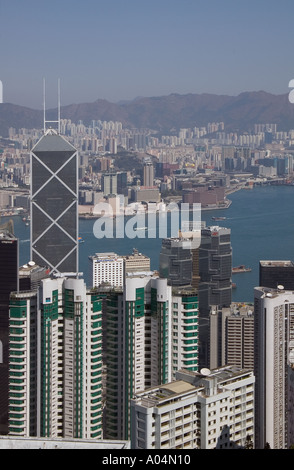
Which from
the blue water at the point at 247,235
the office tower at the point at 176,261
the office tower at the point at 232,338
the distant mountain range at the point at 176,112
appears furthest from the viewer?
the distant mountain range at the point at 176,112

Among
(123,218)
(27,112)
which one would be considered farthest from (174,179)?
(27,112)

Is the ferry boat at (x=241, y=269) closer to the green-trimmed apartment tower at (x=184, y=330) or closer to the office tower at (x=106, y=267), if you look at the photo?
the office tower at (x=106, y=267)

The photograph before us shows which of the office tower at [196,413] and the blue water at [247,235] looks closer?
the office tower at [196,413]

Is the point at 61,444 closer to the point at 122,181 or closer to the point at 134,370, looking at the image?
the point at 134,370

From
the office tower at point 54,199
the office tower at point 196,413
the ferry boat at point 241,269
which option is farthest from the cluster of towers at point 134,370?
the office tower at point 54,199

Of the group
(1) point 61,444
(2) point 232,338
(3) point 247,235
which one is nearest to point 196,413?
(1) point 61,444

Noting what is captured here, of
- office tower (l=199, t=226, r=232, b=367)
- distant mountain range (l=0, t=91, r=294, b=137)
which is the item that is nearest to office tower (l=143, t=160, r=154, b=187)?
distant mountain range (l=0, t=91, r=294, b=137)

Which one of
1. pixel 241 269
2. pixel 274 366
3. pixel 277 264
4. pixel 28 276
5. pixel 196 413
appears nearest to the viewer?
pixel 196 413
